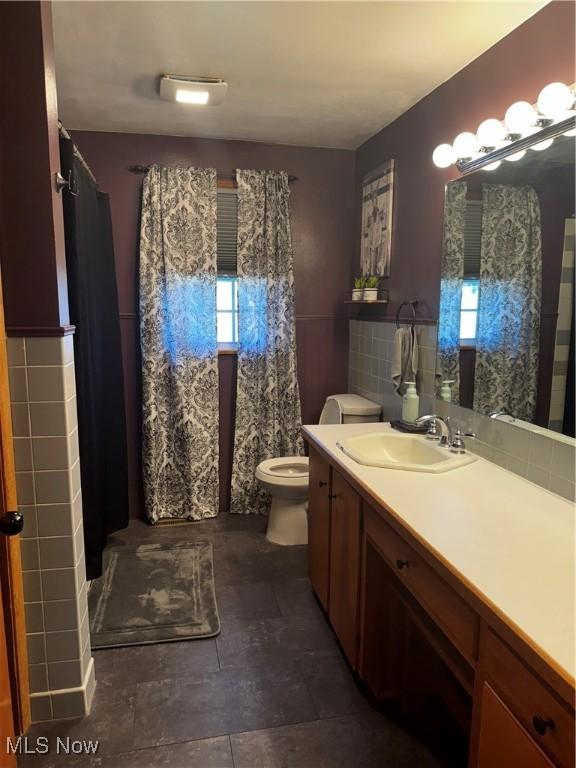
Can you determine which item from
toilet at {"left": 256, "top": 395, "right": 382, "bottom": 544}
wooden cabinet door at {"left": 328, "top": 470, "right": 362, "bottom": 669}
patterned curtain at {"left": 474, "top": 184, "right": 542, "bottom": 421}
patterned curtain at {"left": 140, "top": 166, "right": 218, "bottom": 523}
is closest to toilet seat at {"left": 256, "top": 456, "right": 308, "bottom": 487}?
toilet at {"left": 256, "top": 395, "right": 382, "bottom": 544}

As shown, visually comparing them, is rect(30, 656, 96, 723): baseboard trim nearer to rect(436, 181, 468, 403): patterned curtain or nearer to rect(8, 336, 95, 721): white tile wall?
rect(8, 336, 95, 721): white tile wall

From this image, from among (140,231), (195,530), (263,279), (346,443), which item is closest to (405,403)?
(346,443)

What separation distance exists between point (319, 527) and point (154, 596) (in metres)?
0.90

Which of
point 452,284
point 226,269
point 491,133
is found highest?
point 491,133

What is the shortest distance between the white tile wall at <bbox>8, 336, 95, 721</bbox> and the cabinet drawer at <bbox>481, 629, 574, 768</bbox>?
131cm

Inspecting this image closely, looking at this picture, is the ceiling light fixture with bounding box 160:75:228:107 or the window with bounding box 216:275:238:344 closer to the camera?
the ceiling light fixture with bounding box 160:75:228:107

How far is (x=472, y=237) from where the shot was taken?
6.83ft

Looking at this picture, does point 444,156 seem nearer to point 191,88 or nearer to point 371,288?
point 371,288

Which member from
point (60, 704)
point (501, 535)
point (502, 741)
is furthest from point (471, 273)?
point (60, 704)

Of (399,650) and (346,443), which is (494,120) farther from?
(399,650)

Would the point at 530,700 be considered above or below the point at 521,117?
below

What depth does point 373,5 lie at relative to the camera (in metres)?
1.72

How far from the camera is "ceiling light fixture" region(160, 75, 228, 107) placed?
227 centimetres

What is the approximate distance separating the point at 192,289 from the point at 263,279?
0.46 meters
